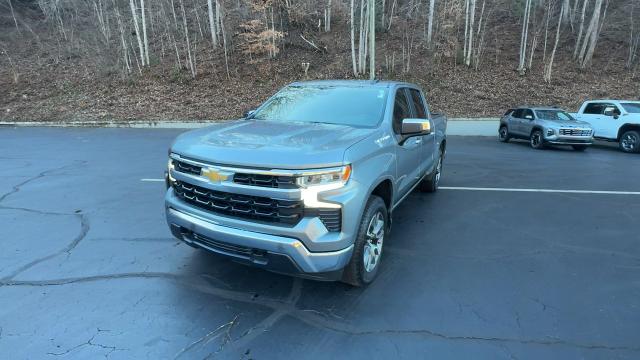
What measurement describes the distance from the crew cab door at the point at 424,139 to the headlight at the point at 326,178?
8.08ft

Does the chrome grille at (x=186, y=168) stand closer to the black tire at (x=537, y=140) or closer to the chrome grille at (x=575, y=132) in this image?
the chrome grille at (x=575, y=132)

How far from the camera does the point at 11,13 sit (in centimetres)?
3212

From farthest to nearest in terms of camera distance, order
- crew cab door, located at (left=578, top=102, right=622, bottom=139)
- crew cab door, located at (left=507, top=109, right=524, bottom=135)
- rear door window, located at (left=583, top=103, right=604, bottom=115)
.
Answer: crew cab door, located at (left=507, top=109, right=524, bottom=135), rear door window, located at (left=583, top=103, right=604, bottom=115), crew cab door, located at (left=578, top=102, right=622, bottom=139)

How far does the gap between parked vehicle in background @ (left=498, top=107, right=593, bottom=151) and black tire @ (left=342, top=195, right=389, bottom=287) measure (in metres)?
12.1

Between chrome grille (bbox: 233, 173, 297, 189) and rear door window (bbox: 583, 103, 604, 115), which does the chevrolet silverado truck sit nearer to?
chrome grille (bbox: 233, 173, 297, 189)

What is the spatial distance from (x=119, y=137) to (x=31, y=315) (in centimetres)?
1356

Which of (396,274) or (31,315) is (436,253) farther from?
(31,315)

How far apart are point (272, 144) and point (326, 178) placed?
1.80 feet

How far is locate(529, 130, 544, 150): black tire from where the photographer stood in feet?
44.2

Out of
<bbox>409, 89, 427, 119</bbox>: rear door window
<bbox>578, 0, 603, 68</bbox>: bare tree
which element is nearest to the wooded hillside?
<bbox>578, 0, 603, 68</bbox>: bare tree

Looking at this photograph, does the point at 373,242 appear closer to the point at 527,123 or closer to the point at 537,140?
the point at 537,140

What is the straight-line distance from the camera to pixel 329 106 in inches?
169

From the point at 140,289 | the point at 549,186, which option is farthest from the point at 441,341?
the point at 549,186

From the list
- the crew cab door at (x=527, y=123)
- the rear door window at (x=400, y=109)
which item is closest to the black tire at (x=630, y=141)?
the crew cab door at (x=527, y=123)
